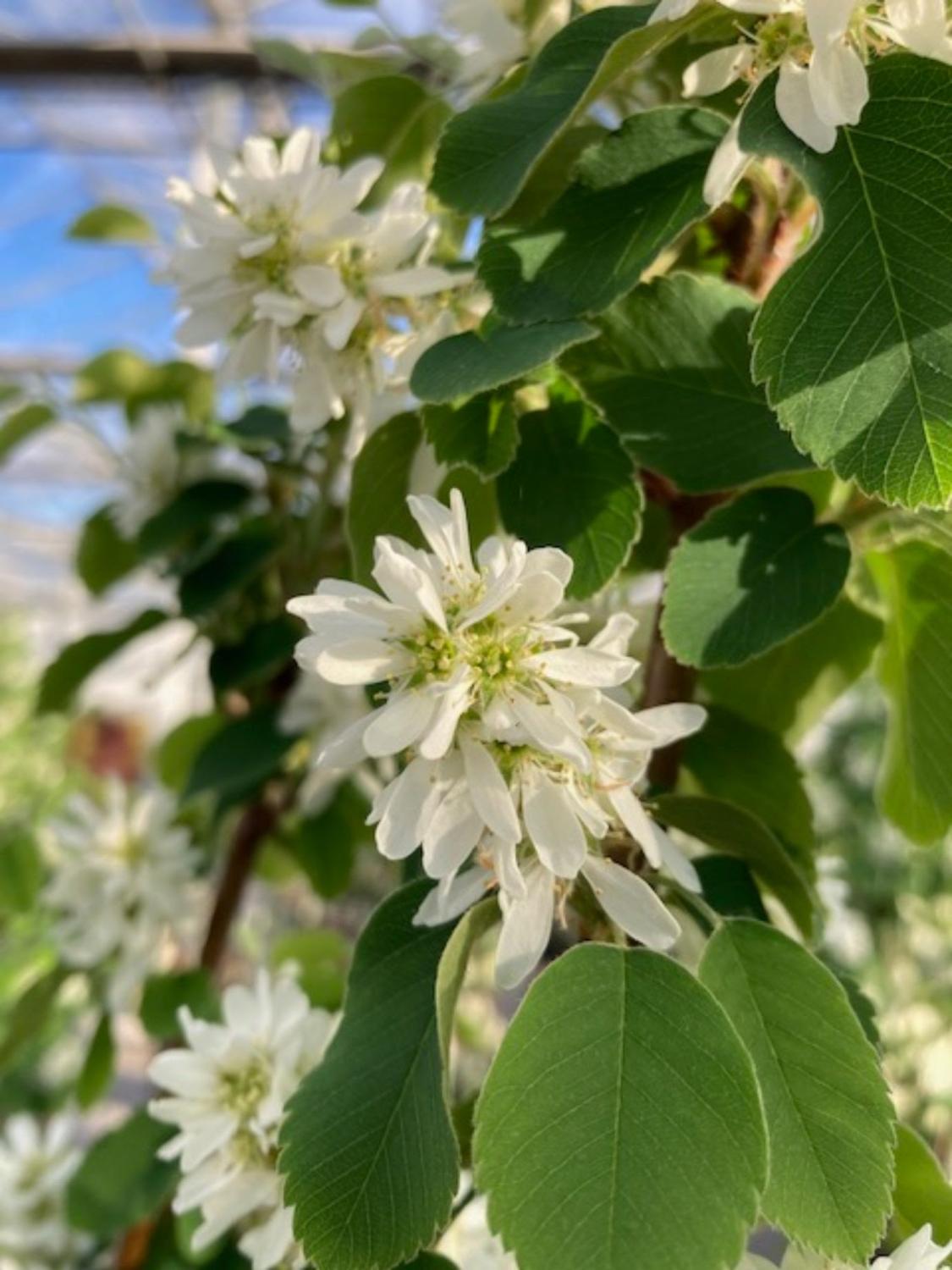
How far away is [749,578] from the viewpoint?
0.41 meters

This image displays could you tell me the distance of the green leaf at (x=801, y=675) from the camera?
1.62 ft

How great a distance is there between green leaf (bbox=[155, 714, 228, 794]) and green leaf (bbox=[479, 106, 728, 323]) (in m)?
0.56

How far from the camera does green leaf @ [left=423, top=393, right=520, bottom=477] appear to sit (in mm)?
404

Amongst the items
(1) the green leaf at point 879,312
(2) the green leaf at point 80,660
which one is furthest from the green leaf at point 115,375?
(1) the green leaf at point 879,312

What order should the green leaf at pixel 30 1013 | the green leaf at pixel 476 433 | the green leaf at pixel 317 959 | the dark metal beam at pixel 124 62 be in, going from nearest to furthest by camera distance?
the green leaf at pixel 476 433 < the green leaf at pixel 317 959 < the green leaf at pixel 30 1013 < the dark metal beam at pixel 124 62

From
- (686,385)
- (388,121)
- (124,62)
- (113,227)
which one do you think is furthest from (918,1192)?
(124,62)

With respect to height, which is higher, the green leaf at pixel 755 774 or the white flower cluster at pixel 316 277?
the white flower cluster at pixel 316 277

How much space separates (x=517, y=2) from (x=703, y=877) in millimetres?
393

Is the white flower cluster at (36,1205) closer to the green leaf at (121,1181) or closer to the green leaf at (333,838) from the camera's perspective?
the green leaf at (121,1181)

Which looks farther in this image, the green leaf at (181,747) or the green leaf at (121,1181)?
the green leaf at (181,747)

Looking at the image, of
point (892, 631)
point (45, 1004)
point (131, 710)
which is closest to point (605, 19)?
point (892, 631)

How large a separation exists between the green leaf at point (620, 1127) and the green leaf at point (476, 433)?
0.53ft

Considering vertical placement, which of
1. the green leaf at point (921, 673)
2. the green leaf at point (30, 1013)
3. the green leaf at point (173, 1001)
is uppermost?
the green leaf at point (921, 673)

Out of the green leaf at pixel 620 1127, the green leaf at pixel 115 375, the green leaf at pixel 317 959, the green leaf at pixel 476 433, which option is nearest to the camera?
the green leaf at pixel 620 1127
